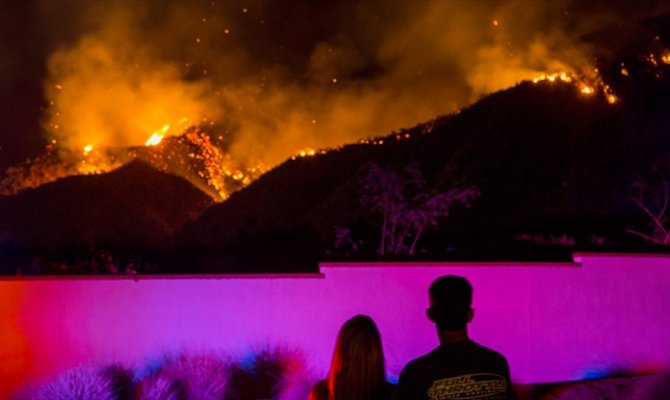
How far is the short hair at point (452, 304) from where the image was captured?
3.67 m

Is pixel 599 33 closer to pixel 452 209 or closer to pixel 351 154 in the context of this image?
pixel 351 154

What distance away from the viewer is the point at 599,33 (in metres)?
30.5

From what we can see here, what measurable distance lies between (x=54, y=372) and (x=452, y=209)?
13.5 metres

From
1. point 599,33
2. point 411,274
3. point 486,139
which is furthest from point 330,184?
point 411,274

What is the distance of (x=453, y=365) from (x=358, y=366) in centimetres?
47

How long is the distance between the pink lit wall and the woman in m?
5.92

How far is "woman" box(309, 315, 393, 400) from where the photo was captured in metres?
3.79

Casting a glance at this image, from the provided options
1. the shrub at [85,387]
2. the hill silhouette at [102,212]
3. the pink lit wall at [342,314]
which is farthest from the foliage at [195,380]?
the hill silhouette at [102,212]

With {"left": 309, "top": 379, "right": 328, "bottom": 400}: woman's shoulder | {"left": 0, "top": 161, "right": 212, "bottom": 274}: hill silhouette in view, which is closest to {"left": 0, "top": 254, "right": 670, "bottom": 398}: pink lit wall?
{"left": 309, "top": 379, "right": 328, "bottom": 400}: woman's shoulder

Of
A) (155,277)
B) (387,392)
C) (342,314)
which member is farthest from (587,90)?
(387,392)

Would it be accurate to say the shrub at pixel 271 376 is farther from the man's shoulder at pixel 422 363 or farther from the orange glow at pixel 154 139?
the orange glow at pixel 154 139

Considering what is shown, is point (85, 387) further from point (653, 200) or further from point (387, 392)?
point (653, 200)

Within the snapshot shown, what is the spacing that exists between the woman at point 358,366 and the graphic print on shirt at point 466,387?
371 millimetres

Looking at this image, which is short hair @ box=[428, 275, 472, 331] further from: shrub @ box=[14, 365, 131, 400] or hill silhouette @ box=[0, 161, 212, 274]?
hill silhouette @ box=[0, 161, 212, 274]
